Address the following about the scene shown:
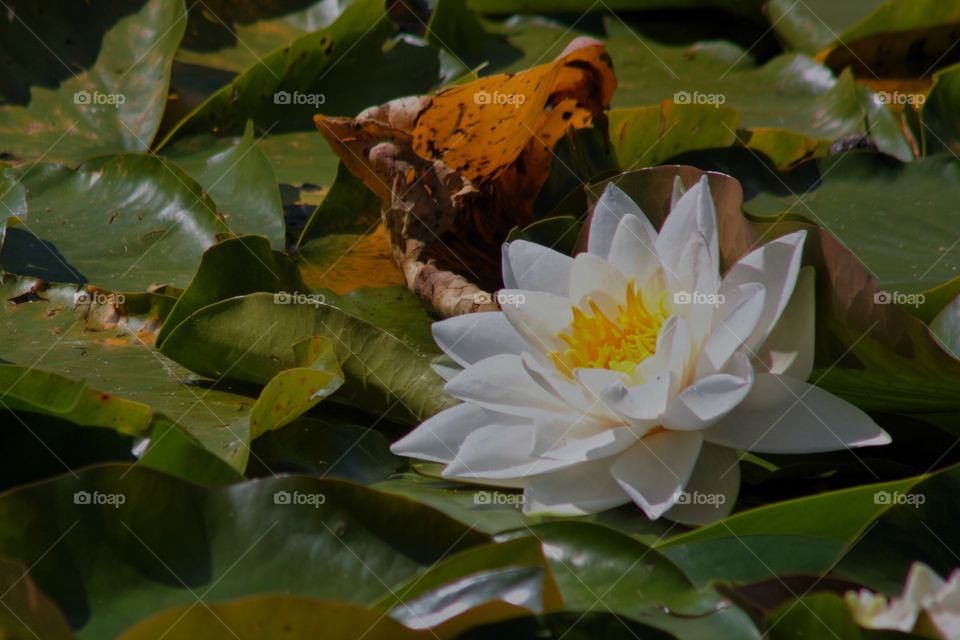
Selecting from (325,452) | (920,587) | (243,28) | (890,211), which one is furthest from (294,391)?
(243,28)

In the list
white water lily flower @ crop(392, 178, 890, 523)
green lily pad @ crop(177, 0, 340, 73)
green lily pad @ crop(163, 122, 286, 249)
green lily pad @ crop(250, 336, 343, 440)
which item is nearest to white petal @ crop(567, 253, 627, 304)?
white water lily flower @ crop(392, 178, 890, 523)

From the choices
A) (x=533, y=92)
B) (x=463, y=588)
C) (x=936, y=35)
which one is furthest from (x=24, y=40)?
(x=936, y=35)

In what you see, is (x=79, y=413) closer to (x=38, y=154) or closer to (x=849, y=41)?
(x=38, y=154)

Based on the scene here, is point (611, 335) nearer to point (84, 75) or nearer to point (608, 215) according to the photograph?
point (608, 215)

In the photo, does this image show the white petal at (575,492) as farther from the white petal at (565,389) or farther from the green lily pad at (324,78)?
the green lily pad at (324,78)

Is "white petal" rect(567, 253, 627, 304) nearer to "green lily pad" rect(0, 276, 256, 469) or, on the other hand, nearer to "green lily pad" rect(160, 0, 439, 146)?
"green lily pad" rect(0, 276, 256, 469)

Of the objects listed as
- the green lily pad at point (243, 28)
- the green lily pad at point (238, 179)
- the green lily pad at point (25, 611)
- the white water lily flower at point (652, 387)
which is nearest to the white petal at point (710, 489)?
the white water lily flower at point (652, 387)
